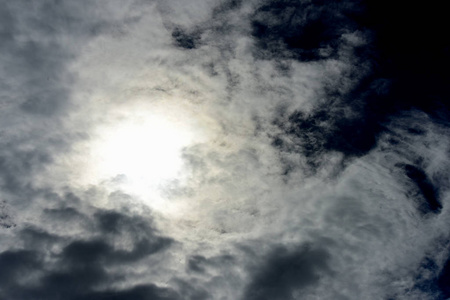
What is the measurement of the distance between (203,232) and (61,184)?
7.81m

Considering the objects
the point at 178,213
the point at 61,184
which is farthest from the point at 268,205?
the point at 61,184

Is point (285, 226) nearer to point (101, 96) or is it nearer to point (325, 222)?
point (325, 222)

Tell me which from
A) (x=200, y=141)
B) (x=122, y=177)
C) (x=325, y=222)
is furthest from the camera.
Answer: (x=325, y=222)

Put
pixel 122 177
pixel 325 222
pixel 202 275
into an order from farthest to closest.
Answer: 1. pixel 202 275
2. pixel 325 222
3. pixel 122 177

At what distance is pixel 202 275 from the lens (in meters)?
15.4

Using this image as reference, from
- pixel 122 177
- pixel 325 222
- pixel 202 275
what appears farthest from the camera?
pixel 202 275

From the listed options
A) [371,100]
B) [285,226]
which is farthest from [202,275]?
[371,100]

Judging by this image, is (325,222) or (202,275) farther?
(202,275)

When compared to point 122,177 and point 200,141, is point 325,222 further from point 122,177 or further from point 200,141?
point 122,177

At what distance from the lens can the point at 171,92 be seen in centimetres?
1066

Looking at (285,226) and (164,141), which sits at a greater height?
(164,141)


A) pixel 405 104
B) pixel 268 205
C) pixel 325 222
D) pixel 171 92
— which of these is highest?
pixel 171 92

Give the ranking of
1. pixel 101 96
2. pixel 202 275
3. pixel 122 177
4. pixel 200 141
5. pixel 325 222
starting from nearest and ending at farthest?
pixel 101 96
pixel 200 141
pixel 122 177
pixel 325 222
pixel 202 275

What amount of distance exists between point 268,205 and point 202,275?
6536mm
